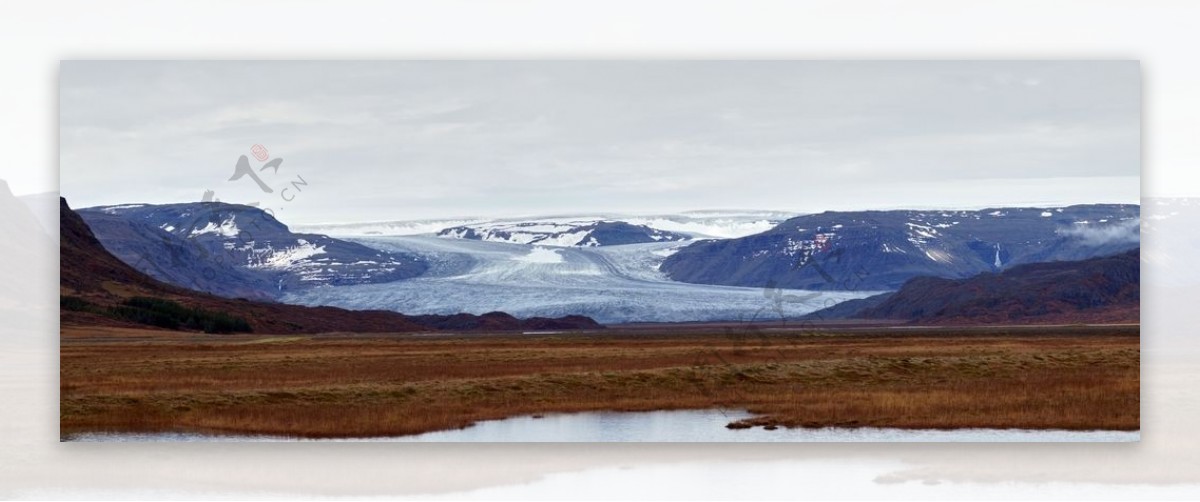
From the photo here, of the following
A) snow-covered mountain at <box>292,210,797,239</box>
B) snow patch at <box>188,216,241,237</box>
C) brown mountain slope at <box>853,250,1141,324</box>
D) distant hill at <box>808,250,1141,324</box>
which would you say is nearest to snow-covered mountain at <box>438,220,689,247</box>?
snow-covered mountain at <box>292,210,797,239</box>

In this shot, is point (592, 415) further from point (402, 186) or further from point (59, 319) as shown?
point (59, 319)

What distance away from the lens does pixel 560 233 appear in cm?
2192

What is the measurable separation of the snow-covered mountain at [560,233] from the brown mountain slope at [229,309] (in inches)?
53.3

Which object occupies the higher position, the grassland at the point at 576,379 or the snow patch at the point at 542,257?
the snow patch at the point at 542,257

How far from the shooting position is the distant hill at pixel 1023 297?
21.5 m

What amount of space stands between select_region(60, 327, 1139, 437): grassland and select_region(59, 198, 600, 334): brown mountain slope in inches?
9.8

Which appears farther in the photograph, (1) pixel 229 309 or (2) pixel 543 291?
(1) pixel 229 309

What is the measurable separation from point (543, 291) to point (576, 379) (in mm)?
1602

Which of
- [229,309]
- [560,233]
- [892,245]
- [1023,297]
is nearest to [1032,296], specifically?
[1023,297]

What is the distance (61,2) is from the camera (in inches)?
798

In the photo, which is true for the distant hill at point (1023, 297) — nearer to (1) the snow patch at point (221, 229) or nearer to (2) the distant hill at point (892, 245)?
(2) the distant hill at point (892, 245)

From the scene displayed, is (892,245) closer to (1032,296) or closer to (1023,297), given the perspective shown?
(1023,297)

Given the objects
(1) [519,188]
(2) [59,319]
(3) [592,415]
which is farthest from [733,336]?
(2) [59,319]

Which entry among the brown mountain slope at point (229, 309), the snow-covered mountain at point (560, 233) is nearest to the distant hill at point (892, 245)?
the snow-covered mountain at point (560, 233)
